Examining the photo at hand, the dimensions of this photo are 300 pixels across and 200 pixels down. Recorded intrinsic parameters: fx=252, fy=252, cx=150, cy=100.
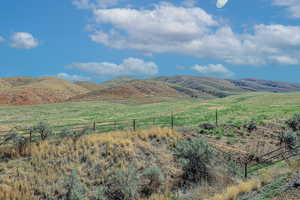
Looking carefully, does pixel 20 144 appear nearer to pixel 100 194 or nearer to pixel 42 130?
pixel 42 130

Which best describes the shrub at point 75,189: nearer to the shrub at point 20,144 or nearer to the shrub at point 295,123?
the shrub at point 20,144

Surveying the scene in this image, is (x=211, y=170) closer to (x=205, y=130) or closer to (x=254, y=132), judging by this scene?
(x=205, y=130)

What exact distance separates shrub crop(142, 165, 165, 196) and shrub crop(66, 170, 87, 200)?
332cm

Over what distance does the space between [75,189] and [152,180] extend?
14.0 feet

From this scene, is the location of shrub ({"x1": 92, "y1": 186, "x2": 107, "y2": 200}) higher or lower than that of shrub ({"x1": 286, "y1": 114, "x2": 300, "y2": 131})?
lower

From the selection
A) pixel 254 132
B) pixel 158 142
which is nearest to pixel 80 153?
pixel 158 142

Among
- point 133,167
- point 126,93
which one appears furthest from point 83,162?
point 126,93

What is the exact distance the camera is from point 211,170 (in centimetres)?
1524

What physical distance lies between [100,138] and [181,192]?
25.6 feet

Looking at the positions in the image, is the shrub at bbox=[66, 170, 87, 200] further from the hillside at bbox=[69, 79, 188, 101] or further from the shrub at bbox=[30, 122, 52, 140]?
the hillside at bbox=[69, 79, 188, 101]

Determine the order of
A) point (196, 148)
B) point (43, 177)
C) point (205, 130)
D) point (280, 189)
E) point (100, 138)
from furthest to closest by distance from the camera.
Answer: point (205, 130), point (100, 138), point (196, 148), point (43, 177), point (280, 189)

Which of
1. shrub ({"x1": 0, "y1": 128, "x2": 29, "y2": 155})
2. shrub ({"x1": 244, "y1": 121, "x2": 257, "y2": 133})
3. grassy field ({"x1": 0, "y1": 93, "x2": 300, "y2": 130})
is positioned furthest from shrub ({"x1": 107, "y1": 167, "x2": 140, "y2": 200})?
grassy field ({"x1": 0, "y1": 93, "x2": 300, "y2": 130})

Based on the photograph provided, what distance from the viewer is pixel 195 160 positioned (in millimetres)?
15516

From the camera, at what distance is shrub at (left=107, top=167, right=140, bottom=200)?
13.0 metres
